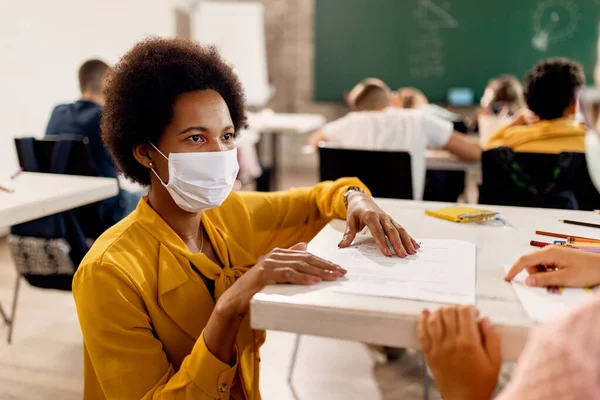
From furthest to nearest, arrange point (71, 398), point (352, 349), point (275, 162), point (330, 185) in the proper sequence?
point (275, 162)
point (352, 349)
point (71, 398)
point (330, 185)

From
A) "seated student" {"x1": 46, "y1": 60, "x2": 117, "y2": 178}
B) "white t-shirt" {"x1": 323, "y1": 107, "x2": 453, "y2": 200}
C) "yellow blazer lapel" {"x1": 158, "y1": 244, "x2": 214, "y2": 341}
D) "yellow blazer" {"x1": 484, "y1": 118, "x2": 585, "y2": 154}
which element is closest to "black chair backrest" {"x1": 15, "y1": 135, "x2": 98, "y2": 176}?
"seated student" {"x1": 46, "y1": 60, "x2": 117, "y2": 178}

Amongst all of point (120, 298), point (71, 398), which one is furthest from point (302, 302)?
point (71, 398)

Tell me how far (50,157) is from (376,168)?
1297 mm

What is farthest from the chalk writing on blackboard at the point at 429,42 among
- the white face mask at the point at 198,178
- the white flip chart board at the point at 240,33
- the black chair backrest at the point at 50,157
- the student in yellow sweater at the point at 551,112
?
the white face mask at the point at 198,178

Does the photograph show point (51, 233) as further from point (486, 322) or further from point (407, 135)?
point (486, 322)

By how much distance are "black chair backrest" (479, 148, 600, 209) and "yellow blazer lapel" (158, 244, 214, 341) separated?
150 centimetres

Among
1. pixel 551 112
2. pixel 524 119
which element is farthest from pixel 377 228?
pixel 524 119

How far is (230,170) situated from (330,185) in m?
0.27

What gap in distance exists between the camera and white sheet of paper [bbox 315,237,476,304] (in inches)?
33.0

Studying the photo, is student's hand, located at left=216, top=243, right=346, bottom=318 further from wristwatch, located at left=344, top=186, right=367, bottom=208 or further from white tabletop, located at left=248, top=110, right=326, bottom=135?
white tabletop, located at left=248, top=110, right=326, bottom=135

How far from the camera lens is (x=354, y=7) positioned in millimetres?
6059

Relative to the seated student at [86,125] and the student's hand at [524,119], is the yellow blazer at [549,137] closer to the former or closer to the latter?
the student's hand at [524,119]

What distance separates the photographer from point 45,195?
170 centimetres

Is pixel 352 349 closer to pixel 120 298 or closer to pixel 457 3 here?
pixel 120 298
